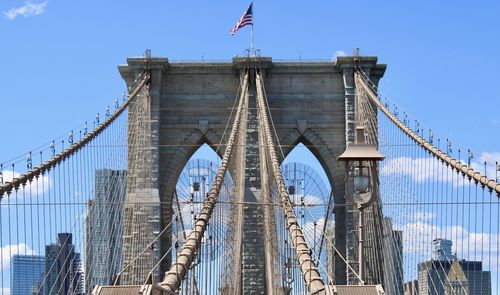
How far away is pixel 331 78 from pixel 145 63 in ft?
20.8

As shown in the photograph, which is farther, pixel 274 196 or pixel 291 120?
pixel 291 120

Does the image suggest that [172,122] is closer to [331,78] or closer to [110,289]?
[331,78]

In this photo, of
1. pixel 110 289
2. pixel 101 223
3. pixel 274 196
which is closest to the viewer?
pixel 110 289

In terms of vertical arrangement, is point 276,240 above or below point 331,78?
below

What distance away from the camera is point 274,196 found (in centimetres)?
3850

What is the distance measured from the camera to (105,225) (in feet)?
139

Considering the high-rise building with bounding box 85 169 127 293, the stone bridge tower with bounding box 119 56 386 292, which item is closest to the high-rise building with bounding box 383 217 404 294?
the stone bridge tower with bounding box 119 56 386 292

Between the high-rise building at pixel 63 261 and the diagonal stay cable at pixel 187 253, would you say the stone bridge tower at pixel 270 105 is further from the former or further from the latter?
the diagonal stay cable at pixel 187 253

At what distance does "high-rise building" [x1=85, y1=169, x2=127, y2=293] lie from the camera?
1550 inches

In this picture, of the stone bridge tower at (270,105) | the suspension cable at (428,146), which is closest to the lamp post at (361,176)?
the suspension cable at (428,146)

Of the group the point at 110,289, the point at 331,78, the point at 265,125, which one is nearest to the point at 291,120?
the point at 331,78

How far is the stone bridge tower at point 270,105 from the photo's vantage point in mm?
44438

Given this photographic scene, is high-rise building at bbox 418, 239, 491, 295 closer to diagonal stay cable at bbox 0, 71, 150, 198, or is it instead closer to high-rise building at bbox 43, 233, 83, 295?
high-rise building at bbox 43, 233, 83, 295

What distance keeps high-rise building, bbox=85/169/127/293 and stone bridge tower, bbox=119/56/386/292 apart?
1169 mm
